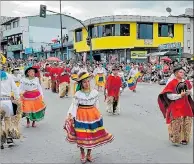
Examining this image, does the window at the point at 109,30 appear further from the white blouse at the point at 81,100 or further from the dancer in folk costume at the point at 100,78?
the white blouse at the point at 81,100

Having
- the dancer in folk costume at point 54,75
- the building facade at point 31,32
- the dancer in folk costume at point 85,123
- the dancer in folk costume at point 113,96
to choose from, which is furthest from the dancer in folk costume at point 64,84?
the building facade at point 31,32

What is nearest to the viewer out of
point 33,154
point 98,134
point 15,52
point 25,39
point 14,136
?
point 98,134

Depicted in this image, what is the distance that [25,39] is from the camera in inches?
2704

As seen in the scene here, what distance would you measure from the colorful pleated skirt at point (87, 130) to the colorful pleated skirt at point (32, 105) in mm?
3467

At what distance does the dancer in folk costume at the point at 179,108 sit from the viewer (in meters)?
7.40

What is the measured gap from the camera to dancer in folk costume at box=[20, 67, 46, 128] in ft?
31.7

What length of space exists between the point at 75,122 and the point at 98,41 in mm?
38209

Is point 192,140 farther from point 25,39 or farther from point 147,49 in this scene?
point 25,39

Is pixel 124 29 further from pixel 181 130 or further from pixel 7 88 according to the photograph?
pixel 7 88

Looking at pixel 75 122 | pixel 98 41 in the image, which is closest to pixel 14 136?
pixel 75 122

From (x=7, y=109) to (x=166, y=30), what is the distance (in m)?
40.3

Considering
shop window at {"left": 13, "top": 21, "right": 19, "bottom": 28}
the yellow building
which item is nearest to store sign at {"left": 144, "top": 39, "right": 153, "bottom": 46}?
the yellow building

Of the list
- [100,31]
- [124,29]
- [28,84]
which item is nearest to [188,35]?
[124,29]

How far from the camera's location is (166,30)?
4584cm
